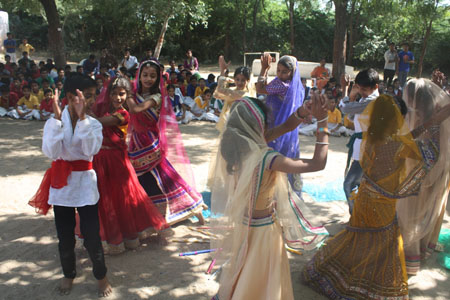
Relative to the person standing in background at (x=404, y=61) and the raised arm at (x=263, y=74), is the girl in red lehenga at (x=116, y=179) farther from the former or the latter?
the person standing in background at (x=404, y=61)

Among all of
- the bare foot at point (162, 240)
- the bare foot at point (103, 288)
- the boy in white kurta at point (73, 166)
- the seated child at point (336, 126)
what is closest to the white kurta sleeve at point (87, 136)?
the boy in white kurta at point (73, 166)

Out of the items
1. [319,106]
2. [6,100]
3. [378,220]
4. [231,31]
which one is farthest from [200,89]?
[231,31]

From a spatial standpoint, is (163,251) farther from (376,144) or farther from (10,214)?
(376,144)

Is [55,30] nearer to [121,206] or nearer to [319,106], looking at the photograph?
[121,206]

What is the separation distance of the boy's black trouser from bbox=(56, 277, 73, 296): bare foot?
138 mm

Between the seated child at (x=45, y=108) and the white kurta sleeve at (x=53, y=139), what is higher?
the white kurta sleeve at (x=53, y=139)

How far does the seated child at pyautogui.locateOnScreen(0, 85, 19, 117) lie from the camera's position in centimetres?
897

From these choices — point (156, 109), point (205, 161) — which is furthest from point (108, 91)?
point (205, 161)

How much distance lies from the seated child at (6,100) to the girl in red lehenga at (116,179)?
6.93 m

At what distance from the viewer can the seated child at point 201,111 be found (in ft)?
30.3

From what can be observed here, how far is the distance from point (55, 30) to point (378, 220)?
40.6ft

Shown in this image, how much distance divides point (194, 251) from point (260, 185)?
1.60m

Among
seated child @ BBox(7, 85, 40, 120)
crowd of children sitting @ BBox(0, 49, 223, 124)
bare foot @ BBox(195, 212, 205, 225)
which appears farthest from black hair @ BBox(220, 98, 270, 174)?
seated child @ BBox(7, 85, 40, 120)

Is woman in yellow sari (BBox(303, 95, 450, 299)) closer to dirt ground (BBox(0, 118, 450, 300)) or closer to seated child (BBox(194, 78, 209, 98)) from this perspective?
dirt ground (BBox(0, 118, 450, 300))
